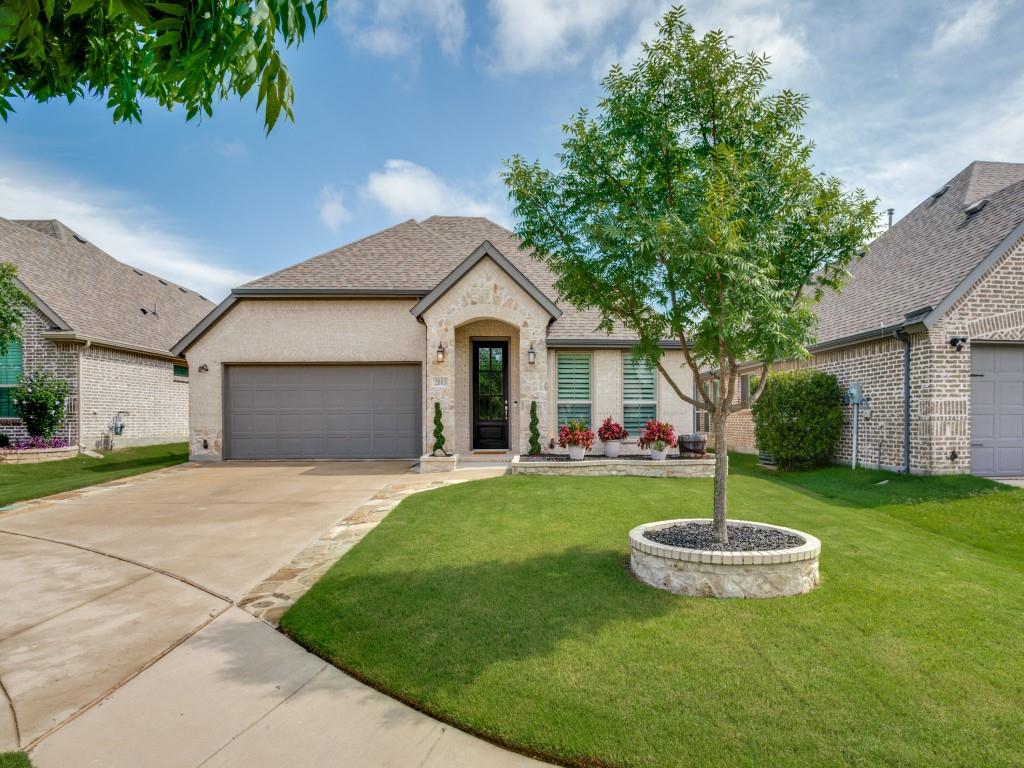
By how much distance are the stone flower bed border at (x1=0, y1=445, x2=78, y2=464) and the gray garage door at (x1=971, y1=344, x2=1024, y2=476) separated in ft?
73.1

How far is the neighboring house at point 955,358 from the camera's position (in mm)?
10594

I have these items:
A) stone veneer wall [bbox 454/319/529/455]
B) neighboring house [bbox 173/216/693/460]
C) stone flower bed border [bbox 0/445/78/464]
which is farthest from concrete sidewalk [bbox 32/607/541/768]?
stone flower bed border [bbox 0/445/78/464]

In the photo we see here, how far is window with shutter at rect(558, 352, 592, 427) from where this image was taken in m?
13.7

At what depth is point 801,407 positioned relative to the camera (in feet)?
43.4

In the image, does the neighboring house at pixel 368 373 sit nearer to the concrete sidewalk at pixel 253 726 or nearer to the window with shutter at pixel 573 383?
the window with shutter at pixel 573 383

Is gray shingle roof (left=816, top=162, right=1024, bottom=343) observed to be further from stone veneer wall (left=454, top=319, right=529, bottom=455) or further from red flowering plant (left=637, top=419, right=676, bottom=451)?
stone veneer wall (left=454, top=319, right=529, bottom=455)

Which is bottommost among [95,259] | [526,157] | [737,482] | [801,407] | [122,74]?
[737,482]

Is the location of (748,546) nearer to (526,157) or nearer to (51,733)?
(526,157)

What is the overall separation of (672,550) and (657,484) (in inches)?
213

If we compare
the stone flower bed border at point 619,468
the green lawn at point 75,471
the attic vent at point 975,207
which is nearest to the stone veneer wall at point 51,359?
the green lawn at point 75,471

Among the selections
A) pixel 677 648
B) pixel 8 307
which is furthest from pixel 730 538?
pixel 8 307

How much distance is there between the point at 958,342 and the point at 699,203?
934 centimetres

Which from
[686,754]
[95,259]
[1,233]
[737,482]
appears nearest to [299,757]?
[686,754]

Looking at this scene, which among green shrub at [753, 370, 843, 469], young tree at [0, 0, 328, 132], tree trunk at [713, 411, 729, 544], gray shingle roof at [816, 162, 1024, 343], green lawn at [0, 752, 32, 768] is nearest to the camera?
young tree at [0, 0, 328, 132]
